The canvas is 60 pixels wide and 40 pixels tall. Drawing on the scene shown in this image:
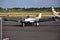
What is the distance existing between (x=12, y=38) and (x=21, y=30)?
0.45m

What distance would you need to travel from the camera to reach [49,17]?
3.83 m

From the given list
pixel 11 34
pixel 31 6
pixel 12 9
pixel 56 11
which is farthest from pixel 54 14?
pixel 11 34

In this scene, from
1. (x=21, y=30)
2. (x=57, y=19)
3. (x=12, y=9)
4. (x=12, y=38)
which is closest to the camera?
(x=12, y=38)

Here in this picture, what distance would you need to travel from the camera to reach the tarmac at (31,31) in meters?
2.85

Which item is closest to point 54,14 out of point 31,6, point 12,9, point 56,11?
point 56,11

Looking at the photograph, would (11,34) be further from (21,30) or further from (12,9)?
(12,9)

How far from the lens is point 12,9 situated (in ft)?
13.1

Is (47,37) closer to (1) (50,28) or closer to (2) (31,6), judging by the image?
(1) (50,28)

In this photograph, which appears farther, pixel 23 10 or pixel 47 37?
pixel 23 10

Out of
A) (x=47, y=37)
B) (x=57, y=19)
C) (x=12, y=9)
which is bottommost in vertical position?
(x=47, y=37)

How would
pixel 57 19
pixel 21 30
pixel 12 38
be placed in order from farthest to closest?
1. pixel 57 19
2. pixel 21 30
3. pixel 12 38

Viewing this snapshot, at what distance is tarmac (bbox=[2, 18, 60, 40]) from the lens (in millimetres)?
2847

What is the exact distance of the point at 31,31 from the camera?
3170 mm

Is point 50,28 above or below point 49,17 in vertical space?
below
